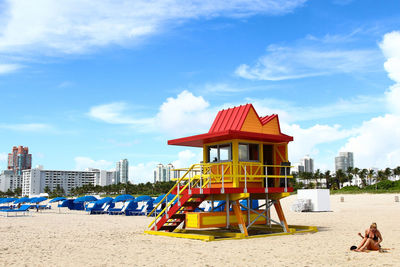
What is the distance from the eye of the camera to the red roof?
55.9 feet

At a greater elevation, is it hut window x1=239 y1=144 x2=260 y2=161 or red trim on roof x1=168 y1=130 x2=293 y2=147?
red trim on roof x1=168 y1=130 x2=293 y2=147

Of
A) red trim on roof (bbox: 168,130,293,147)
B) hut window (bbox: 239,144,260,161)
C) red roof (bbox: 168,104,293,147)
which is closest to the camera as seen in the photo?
red trim on roof (bbox: 168,130,293,147)

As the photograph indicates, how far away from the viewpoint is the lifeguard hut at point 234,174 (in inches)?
665

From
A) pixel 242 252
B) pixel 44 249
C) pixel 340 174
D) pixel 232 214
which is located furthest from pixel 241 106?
pixel 340 174

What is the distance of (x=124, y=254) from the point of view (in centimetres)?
1294

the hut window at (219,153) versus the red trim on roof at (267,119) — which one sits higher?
the red trim on roof at (267,119)

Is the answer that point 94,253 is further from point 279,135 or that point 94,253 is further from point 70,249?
point 279,135

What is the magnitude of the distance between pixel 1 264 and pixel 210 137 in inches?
360

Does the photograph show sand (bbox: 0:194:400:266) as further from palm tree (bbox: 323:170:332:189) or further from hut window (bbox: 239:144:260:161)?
palm tree (bbox: 323:170:332:189)

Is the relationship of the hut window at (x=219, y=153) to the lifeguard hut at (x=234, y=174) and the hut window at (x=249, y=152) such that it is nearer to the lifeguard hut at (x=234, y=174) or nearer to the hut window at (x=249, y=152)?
the lifeguard hut at (x=234, y=174)

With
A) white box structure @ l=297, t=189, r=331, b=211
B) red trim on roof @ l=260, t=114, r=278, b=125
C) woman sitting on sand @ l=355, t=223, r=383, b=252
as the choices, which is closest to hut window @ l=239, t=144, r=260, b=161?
red trim on roof @ l=260, t=114, r=278, b=125

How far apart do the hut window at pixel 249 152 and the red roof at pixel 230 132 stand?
1.75 ft

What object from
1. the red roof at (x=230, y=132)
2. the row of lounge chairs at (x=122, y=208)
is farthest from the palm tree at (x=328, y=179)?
the red roof at (x=230, y=132)

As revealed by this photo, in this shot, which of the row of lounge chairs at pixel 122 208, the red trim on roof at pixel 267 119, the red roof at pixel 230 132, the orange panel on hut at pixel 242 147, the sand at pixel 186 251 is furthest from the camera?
the row of lounge chairs at pixel 122 208
